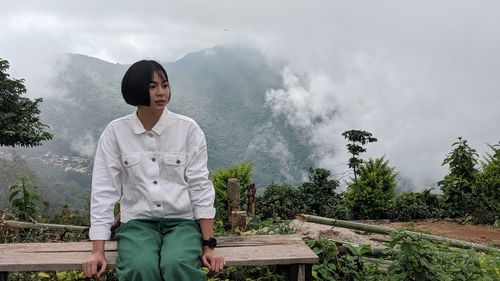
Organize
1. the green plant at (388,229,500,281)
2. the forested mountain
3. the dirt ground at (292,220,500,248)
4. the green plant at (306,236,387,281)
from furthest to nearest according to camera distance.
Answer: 1. the forested mountain
2. the dirt ground at (292,220,500,248)
3. the green plant at (306,236,387,281)
4. the green plant at (388,229,500,281)

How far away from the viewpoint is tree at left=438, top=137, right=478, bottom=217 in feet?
38.7

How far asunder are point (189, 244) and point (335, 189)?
28.6 feet

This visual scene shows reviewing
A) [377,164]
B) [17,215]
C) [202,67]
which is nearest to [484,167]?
[377,164]

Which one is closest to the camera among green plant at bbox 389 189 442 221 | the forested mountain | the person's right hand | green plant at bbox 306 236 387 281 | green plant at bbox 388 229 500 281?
the person's right hand

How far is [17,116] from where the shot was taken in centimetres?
1080

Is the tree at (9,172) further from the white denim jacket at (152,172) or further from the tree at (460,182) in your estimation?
the tree at (460,182)

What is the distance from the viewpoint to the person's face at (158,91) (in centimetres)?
302

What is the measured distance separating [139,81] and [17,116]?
28.8 feet

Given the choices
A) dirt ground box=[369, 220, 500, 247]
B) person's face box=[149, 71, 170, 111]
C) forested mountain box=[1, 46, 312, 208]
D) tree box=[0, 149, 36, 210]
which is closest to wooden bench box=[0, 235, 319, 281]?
person's face box=[149, 71, 170, 111]

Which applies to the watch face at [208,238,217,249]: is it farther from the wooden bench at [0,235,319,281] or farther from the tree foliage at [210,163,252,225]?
the tree foliage at [210,163,252,225]

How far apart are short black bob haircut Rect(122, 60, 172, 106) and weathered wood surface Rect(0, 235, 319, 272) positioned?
93 centimetres

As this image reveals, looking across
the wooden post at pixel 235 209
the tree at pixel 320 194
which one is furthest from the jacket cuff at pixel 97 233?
the tree at pixel 320 194

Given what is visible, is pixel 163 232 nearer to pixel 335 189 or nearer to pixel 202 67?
pixel 335 189

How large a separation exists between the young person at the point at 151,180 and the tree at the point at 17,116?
327 inches
